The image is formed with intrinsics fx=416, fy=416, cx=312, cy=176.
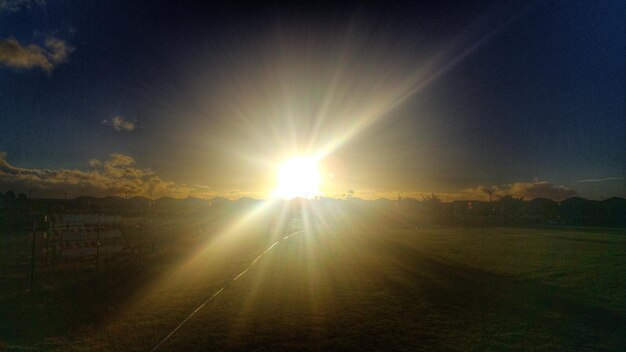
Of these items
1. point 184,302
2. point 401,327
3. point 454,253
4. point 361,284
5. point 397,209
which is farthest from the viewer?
point 397,209

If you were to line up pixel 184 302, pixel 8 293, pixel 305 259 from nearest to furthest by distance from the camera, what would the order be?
pixel 184 302, pixel 8 293, pixel 305 259

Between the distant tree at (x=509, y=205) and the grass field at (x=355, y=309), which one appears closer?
the grass field at (x=355, y=309)

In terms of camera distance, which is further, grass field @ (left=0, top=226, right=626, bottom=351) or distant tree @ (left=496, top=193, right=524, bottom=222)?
distant tree @ (left=496, top=193, right=524, bottom=222)

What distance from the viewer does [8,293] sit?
12508 mm

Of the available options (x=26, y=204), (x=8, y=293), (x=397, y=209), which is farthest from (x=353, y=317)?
(x=397, y=209)

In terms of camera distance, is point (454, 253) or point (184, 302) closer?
point (184, 302)

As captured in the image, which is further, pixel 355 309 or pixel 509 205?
pixel 509 205

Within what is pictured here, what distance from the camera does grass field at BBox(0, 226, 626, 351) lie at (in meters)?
8.04

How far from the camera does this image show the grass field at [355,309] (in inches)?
316

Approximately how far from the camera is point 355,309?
10.8 m

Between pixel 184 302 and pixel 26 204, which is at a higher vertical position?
pixel 26 204

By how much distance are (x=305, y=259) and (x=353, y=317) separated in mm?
12365

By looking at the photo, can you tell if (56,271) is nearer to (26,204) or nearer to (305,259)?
(305,259)

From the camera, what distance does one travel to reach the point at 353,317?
32.7 feet
